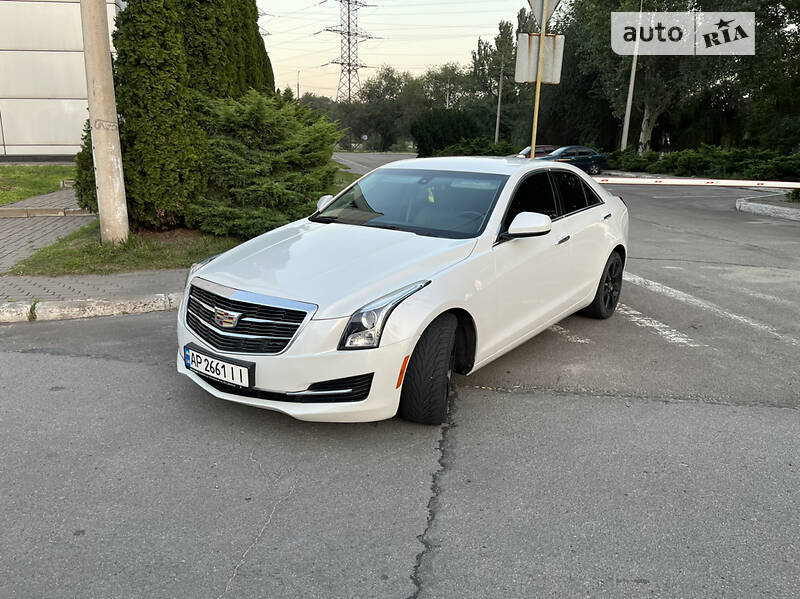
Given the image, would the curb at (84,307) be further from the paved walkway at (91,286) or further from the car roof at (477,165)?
the car roof at (477,165)

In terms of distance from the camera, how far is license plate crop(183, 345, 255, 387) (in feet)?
12.0

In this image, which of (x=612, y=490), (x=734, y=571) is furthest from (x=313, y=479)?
(x=734, y=571)

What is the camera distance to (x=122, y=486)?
3.36 meters

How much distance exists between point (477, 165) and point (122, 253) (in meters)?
4.94

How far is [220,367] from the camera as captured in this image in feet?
12.4

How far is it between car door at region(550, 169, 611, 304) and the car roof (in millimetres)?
301

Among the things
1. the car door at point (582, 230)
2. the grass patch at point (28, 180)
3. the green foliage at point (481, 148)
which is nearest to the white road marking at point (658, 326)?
the car door at point (582, 230)

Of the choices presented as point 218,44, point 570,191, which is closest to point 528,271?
point 570,191

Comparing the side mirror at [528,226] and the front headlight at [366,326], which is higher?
the side mirror at [528,226]

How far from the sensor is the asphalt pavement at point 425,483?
8.95 feet

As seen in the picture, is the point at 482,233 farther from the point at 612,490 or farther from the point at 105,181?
the point at 105,181

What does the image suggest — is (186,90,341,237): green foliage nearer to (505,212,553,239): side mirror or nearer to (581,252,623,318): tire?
(581,252,623,318): tire

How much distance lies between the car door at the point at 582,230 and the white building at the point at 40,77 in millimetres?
18087

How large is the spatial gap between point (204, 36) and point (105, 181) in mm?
2602
